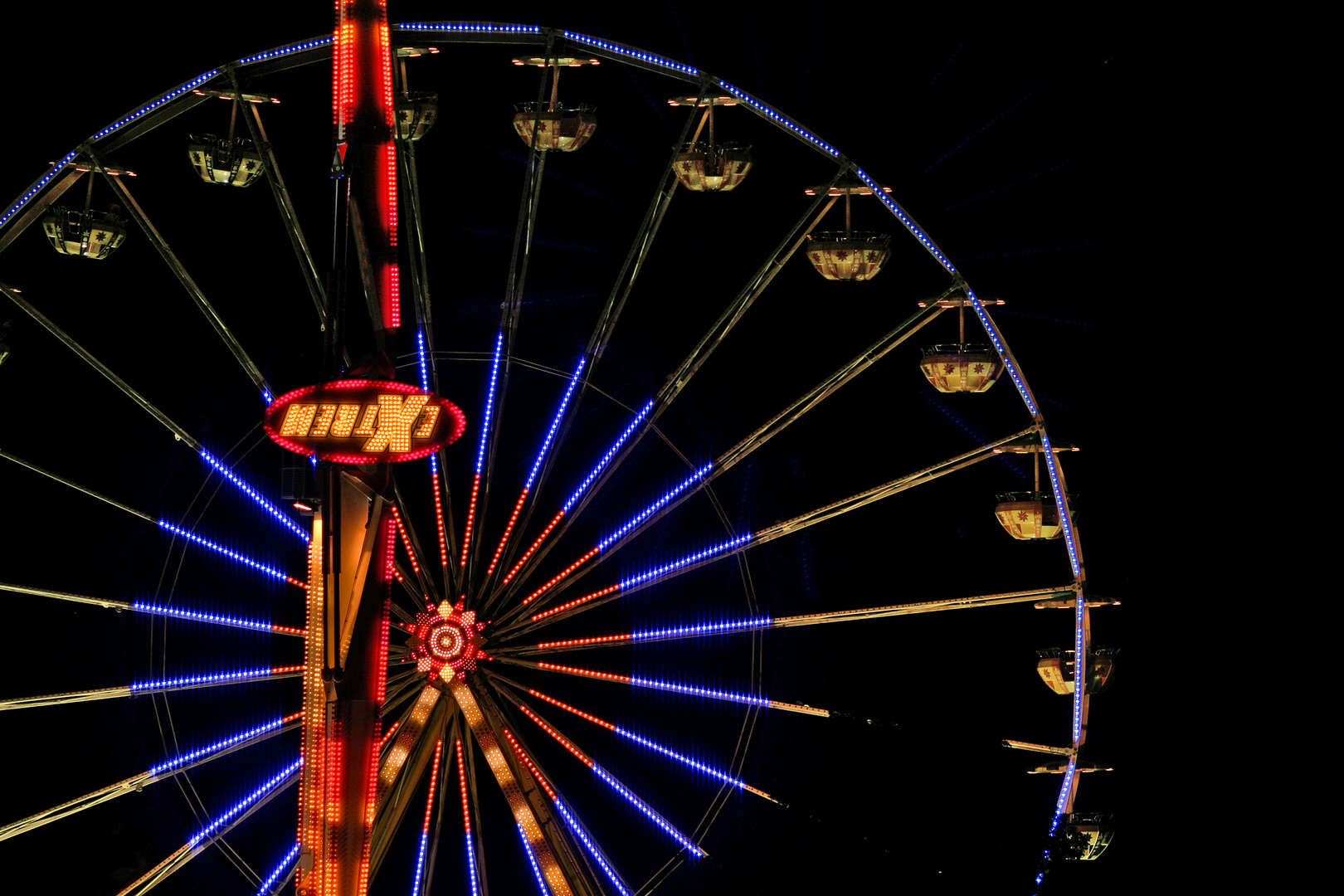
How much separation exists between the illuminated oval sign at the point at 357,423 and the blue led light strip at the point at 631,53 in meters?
3.22

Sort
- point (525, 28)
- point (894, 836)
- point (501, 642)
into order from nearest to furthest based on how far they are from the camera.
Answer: point (525, 28), point (501, 642), point (894, 836)

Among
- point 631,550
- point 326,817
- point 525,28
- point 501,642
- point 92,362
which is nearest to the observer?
point 326,817

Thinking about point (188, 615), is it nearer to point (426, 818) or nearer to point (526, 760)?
point (426, 818)

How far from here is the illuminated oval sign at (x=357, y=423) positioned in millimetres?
9734

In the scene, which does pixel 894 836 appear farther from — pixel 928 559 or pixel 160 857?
pixel 160 857

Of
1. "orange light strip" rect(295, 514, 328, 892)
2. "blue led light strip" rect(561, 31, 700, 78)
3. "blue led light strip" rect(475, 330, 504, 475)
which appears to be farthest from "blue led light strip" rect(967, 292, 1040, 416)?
"orange light strip" rect(295, 514, 328, 892)

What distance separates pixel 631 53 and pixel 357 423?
11.9ft

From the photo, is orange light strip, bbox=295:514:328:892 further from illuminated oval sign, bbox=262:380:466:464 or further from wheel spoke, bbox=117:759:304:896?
wheel spoke, bbox=117:759:304:896

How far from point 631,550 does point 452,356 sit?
9.93ft

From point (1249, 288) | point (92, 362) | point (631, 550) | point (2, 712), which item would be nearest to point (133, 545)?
point (2, 712)

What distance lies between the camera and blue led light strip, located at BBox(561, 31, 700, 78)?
11578 millimetres

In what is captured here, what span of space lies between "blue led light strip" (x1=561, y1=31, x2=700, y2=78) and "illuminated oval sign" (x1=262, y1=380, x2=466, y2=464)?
10.6 feet

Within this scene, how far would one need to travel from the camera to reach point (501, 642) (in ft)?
45.0

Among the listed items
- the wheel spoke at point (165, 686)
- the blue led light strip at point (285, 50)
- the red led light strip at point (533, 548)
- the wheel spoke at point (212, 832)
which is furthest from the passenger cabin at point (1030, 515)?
the blue led light strip at point (285, 50)
